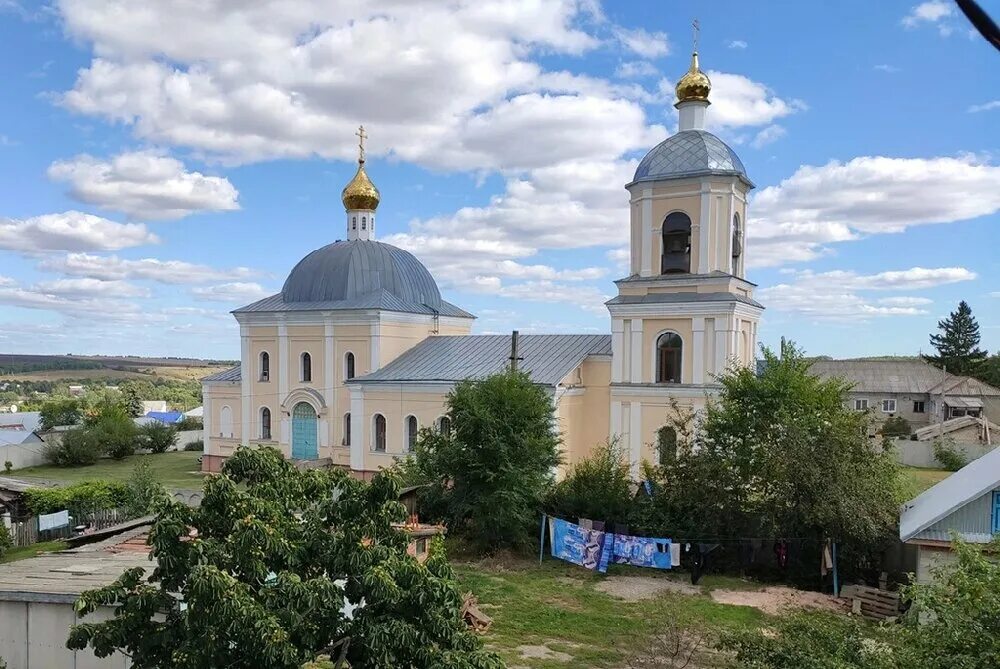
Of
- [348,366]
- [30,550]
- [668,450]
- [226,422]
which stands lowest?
[30,550]

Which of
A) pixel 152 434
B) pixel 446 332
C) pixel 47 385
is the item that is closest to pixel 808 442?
pixel 446 332

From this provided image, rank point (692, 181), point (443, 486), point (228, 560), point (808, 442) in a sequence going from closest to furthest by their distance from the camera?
point (228, 560)
point (808, 442)
point (443, 486)
point (692, 181)

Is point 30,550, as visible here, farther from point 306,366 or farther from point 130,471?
point 130,471

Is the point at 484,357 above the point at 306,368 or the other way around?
above

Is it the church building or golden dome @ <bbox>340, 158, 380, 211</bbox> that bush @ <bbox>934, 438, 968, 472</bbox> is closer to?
the church building

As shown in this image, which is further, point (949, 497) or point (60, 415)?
point (60, 415)

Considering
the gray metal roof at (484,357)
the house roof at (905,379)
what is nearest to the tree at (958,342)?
the house roof at (905,379)

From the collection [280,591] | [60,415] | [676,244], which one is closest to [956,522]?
[676,244]

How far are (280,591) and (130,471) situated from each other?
105ft

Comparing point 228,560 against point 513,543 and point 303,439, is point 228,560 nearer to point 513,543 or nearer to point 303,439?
point 513,543

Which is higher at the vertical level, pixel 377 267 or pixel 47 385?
pixel 377 267

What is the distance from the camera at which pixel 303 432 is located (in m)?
30.5

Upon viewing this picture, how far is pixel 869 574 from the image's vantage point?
55.1 ft

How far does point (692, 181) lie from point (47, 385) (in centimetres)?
15981
